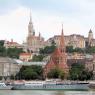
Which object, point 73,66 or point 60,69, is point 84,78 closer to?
point 60,69

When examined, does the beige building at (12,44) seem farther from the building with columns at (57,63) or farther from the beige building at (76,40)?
the building with columns at (57,63)

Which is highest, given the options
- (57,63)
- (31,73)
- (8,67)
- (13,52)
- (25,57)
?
(13,52)

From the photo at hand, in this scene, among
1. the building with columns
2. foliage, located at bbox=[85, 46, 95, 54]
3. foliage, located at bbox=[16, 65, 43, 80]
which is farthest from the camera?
foliage, located at bbox=[85, 46, 95, 54]

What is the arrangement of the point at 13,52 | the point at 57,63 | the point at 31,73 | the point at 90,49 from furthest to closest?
the point at 90,49 < the point at 13,52 < the point at 57,63 < the point at 31,73

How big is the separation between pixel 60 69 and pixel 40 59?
3490 centimetres

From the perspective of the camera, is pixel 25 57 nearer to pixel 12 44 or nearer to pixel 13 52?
pixel 13 52

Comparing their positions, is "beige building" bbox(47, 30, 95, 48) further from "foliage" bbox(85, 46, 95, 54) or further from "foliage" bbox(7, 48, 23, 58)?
"foliage" bbox(7, 48, 23, 58)

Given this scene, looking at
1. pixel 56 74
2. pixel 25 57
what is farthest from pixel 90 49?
pixel 56 74

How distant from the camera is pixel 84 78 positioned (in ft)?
296

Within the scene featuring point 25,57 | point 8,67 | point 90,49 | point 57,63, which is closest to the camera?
point 57,63

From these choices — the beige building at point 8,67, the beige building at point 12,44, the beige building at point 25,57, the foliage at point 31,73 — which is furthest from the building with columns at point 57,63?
the beige building at point 12,44

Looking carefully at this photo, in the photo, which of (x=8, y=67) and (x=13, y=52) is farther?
(x=13, y=52)

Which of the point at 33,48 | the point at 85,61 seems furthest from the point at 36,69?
the point at 33,48

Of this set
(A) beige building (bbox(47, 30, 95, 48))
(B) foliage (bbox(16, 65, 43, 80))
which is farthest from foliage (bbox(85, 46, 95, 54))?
(B) foliage (bbox(16, 65, 43, 80))
